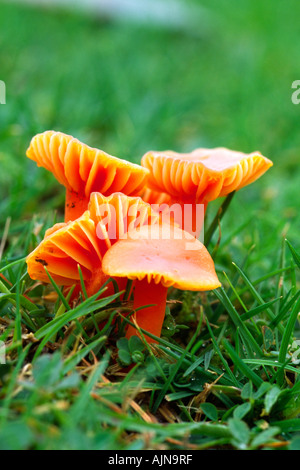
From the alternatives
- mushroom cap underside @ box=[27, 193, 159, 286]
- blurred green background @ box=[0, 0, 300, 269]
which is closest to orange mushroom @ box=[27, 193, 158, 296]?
mushroom cap underside @ box=[27, 193, 159, 286]

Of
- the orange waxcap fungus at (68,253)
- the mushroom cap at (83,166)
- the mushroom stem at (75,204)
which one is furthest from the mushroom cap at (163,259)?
the mushroom stem at (75,204)

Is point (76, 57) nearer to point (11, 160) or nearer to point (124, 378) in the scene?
point (11, 160)

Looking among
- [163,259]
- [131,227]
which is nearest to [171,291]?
[131,227]

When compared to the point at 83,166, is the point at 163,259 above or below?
below

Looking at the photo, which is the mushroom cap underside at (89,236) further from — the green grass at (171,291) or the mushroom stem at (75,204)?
the mushroom stem at (75,204)

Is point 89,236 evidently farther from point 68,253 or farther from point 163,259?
point 163,259

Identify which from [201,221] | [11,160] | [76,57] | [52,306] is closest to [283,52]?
[76,57]
